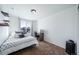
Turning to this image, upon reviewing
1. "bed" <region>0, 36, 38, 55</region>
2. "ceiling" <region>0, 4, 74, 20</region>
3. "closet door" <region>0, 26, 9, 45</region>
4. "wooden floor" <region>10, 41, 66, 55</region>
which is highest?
"ceiling" <region>0, 4, 74, 20</region>

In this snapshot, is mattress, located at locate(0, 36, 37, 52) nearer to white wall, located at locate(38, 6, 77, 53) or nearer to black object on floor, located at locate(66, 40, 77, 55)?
white wall, located at locate(38, 6, 77, 53)

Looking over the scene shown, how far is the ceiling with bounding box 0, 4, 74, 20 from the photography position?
4.19 feet

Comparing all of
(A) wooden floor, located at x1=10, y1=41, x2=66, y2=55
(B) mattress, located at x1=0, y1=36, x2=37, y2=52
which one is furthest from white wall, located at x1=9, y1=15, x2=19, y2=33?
(A) wooden floor, located at x1=10, y1=41, x2=66, y2=55

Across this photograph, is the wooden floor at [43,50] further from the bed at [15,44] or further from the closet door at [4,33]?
the closet door at [4,33]

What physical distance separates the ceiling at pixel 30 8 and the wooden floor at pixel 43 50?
0.65m

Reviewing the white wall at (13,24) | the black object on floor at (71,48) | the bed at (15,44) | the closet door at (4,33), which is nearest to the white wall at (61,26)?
the black object on floor at (71,48)

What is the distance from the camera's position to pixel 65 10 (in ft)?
4.32

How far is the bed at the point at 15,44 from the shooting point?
4.05 feet

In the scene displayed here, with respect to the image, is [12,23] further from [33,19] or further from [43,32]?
[43,32]

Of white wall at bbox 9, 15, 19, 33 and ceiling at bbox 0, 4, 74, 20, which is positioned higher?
ceiling at bbox 0, 4, 74, 20

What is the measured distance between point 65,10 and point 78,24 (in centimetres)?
39

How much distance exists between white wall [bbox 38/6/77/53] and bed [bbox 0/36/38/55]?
13.7 inches

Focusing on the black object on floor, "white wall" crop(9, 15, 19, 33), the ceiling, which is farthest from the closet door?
the black object on floor
